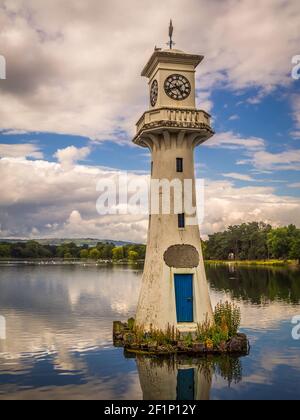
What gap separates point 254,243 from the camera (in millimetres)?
121312

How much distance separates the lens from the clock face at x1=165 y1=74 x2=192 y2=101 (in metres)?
20.1

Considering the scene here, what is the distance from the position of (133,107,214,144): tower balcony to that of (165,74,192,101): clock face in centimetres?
108

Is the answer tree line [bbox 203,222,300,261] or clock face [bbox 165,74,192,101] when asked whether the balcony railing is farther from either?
tree line [bbox 203,222,300,261]

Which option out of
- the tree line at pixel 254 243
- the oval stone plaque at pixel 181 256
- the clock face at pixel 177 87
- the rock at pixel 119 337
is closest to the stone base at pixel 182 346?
the rock at pixel 119 337

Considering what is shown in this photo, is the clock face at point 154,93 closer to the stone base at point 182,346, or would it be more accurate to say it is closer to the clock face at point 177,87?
the clock face at point 177,87

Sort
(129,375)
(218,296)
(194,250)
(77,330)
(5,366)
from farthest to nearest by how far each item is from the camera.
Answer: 1. (218,296)
2. (77,330)
3. (194,250)
4. (5,366)
5. (129,375)

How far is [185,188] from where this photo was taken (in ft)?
65.9

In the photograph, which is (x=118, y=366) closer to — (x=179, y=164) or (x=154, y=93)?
(x=179, y=164)

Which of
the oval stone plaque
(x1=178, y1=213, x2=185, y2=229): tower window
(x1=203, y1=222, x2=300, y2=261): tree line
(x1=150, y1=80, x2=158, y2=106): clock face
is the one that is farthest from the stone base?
(x1=203, y1=222, x2=300, y2=261): tree line

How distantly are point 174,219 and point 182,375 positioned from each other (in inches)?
263

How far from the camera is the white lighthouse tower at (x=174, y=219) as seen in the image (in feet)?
62.8
